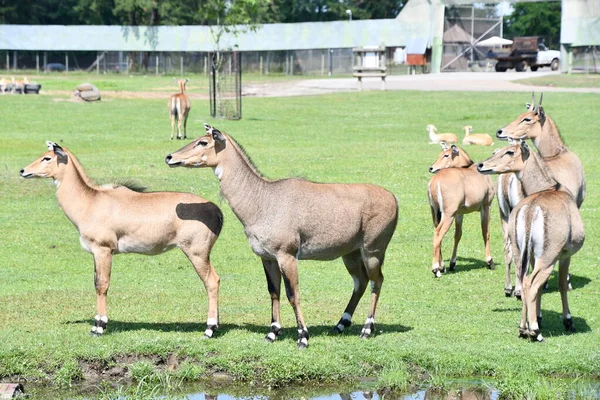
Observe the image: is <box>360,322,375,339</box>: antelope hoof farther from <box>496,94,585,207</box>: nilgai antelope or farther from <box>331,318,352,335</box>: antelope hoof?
<box>496,94,585,207</box>: nilgai antelope

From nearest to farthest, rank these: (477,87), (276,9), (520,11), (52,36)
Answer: (477,87)
(52,36)
(276,9)
(520,11)

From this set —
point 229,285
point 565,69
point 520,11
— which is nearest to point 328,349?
point 229,285

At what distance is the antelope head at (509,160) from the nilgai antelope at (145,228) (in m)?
3.30

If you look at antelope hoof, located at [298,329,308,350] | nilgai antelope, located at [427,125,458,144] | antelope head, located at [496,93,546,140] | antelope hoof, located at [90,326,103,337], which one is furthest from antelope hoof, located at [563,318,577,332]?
nilgai antelope, located at [427,125,458,144]

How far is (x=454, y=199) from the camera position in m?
14.9

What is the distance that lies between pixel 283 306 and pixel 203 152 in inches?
111

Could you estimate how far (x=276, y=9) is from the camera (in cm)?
9888

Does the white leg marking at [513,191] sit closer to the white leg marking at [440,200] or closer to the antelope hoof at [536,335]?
the white leg marking at [440,200]

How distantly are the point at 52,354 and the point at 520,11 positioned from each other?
110 meters

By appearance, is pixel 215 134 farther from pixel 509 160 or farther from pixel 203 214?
pixel 509 160

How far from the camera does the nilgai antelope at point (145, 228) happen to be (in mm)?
10711

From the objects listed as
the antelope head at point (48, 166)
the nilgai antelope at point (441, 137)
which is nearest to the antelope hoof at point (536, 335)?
the antelope head at point (48, 166)

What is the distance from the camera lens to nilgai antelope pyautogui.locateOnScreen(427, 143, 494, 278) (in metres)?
14.8

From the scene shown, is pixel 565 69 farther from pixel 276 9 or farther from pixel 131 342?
pixel 131 342
